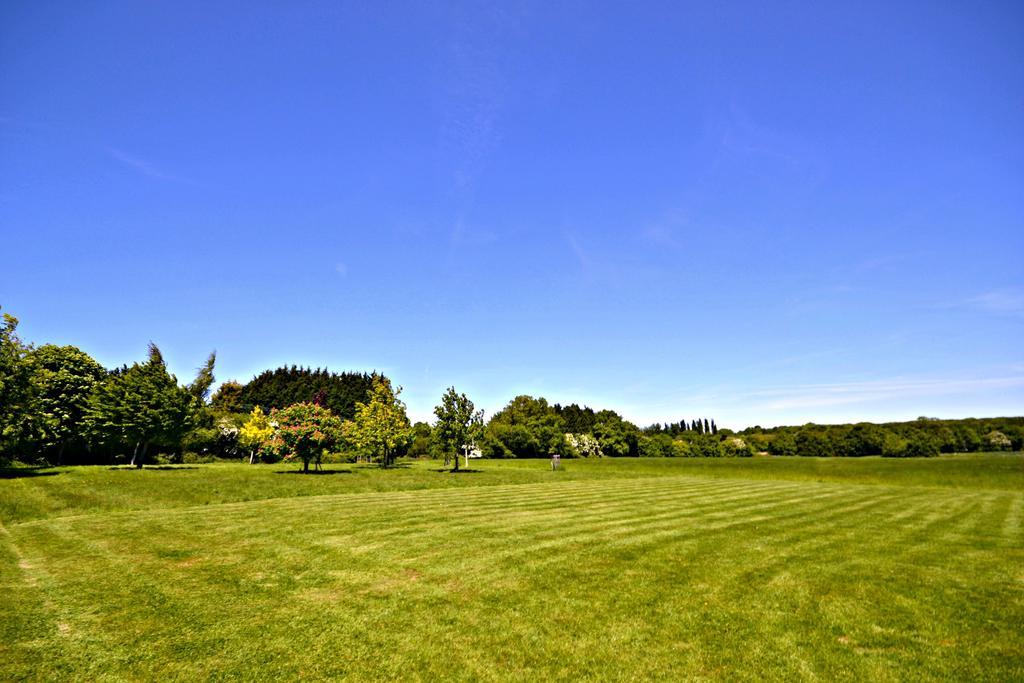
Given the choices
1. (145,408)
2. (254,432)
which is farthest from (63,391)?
(254,432)

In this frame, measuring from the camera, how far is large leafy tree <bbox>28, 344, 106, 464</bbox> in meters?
44.9

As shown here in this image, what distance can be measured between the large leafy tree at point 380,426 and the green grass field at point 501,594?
31.1 metres

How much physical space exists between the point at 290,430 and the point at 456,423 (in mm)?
16153

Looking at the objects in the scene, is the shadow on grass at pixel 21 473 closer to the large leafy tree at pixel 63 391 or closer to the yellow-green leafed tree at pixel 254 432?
the large leafy tree at pixel 63 391

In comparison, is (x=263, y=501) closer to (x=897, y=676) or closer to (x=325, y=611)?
(x=325, y=611)

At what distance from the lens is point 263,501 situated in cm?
2348

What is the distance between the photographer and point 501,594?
32.0 ft

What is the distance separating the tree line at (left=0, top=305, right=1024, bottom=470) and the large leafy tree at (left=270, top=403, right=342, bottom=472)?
3.4 inches

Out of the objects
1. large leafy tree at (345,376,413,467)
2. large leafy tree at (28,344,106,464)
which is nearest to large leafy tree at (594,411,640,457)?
large leafy tree at (345,376,413,467)

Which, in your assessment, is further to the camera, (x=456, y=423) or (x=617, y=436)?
(x=617, y=436)

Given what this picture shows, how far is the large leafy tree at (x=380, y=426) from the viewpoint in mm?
51656

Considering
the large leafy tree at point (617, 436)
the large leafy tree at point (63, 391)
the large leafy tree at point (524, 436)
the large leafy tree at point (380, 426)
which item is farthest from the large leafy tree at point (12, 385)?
the large leafy tree at point (617, 436)

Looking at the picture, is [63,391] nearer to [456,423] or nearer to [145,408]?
[145,408]

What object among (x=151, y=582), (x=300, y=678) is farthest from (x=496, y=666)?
(x=151, y=582)
